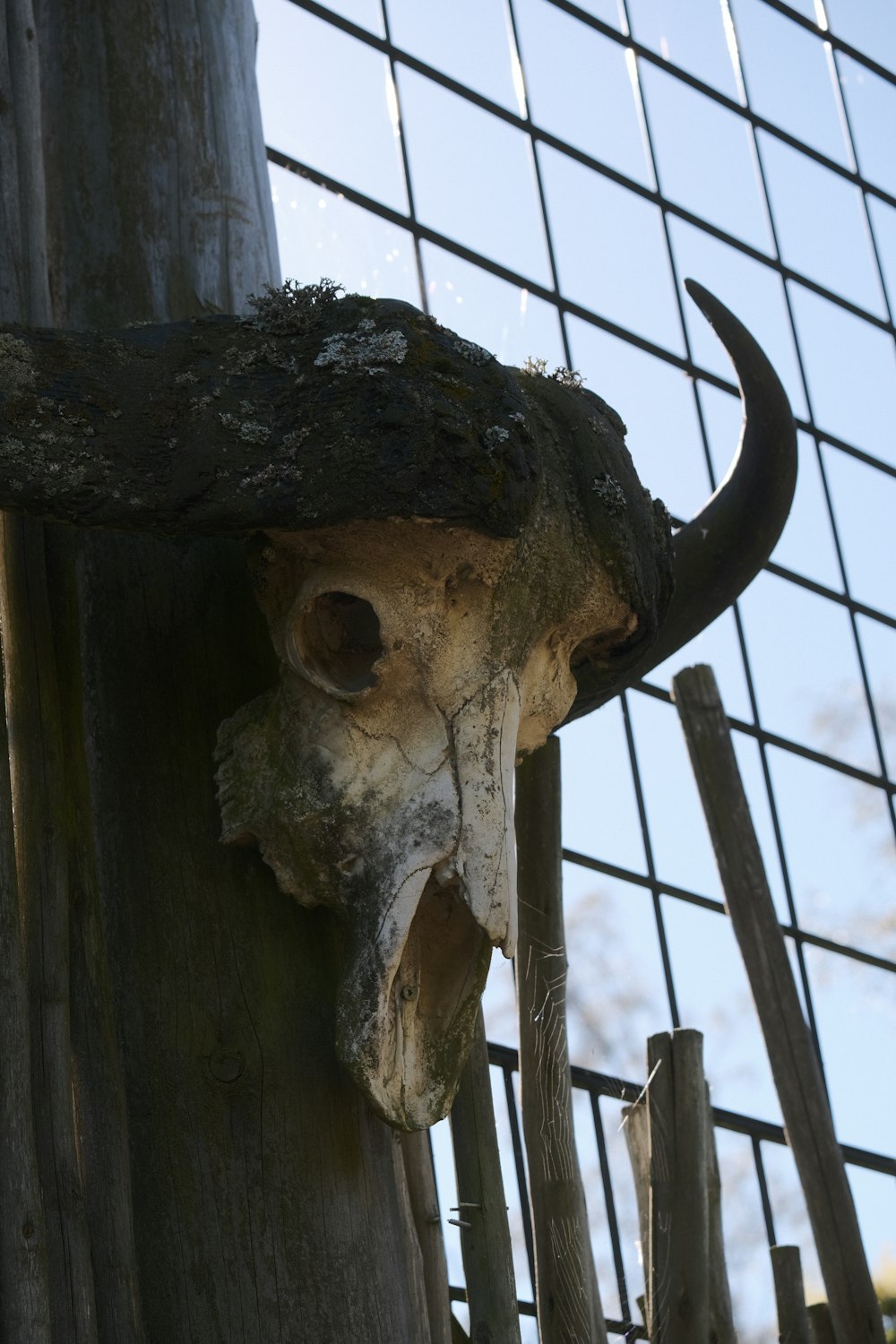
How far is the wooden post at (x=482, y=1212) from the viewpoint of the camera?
3297 mm

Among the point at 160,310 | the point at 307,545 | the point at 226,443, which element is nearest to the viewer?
the point at 226,443

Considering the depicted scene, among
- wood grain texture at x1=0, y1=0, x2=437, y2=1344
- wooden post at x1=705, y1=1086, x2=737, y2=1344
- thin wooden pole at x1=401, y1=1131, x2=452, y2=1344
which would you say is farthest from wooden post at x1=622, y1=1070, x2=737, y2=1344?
wood grain texture at x1=0, y1=0, x2=437, y2=1344

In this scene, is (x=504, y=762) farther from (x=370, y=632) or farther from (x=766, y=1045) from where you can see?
(x=766, y=1045)

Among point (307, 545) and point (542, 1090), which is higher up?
point (307, 545)

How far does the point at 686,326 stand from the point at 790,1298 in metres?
4.51

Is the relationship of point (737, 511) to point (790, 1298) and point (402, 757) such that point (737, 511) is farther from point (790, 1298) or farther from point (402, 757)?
point (790, 1298)

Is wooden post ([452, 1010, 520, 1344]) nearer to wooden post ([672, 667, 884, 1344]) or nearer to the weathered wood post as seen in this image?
the weathered wood post

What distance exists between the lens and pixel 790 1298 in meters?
4.37

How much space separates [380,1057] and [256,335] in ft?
3.22

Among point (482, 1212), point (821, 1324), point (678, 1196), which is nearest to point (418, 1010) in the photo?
point (482, 1212)

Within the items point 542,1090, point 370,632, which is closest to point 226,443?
point 370,632

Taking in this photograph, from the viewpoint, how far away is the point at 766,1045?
178 inches

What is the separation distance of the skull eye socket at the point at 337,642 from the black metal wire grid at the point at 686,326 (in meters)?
2.69

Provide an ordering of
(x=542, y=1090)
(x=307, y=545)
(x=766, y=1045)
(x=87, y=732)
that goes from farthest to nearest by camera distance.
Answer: (x=766, y=1045) < (x=542, y=1090) < (x=87, y=732) < (x=307, y=545)
